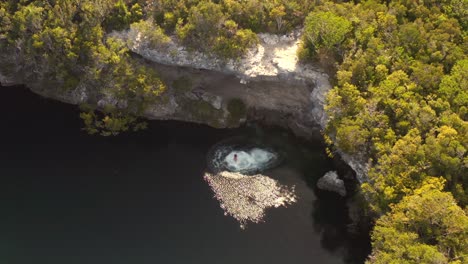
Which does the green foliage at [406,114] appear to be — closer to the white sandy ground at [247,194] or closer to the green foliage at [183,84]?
the white sandy ground at [247,194]

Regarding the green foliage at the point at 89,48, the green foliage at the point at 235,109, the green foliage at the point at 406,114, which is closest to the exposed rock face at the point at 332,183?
the green foliage at the point at 406,114

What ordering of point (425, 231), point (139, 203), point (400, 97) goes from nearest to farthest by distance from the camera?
point (425, 231)
point (400, 97)
point (139, 203)

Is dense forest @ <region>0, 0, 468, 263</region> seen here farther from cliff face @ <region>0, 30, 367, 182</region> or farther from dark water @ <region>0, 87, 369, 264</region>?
dark water @ <region>0, 87, 369, 264</region>

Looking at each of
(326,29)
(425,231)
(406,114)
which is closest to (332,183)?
(406,114)

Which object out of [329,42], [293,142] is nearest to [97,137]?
[293,142]

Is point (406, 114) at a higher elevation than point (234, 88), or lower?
higher

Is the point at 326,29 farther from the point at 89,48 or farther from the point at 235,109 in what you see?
the point at 89,48

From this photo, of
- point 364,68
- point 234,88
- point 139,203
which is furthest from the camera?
point 234,88

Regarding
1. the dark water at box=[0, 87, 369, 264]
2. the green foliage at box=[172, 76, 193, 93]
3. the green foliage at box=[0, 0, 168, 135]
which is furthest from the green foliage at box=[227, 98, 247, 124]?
the green foliage at box=[0, 0, 168, 135]
